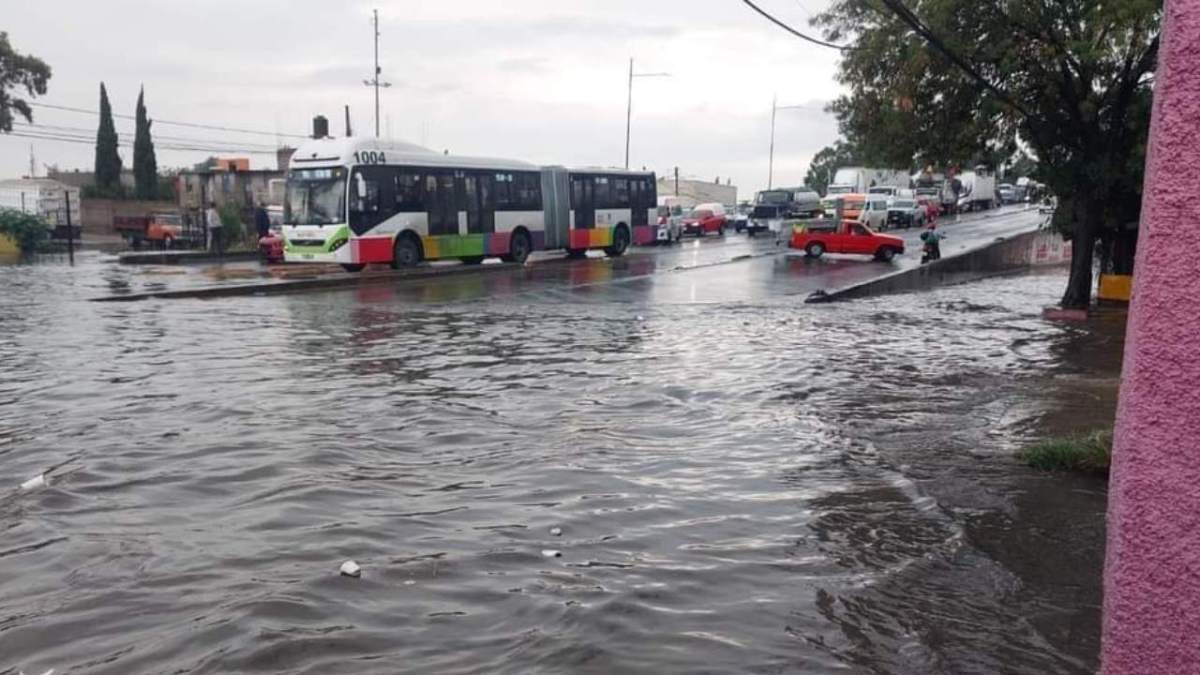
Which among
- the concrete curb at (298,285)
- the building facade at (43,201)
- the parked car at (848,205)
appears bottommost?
the concrete curb at (298,285)

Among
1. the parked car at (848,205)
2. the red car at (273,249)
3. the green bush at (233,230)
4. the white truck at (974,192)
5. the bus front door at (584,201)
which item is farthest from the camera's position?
the white truck at (974,192)

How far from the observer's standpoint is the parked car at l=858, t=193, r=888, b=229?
51625 mm

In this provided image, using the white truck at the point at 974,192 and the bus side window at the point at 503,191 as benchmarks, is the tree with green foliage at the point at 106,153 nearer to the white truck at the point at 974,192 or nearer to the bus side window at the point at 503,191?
the bus side window at the point at 503,191

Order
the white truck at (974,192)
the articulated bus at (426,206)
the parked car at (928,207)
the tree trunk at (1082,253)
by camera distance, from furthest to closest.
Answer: the white truck at (974,192) → the parked car at (928,207) → the articulated bus at (426,206) → the tree trunk at (1082,253)

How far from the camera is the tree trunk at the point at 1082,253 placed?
64.7 feet

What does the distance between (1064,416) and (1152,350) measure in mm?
7897

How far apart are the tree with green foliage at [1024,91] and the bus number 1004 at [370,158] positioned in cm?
1239

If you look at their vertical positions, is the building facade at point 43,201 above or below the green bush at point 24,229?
above

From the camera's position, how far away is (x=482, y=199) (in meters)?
32.0

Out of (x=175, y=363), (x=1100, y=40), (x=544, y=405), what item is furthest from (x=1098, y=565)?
(x=1100, y=40)

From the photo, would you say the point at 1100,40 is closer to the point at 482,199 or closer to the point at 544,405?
the point at 544,405

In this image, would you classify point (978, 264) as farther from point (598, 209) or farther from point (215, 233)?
point (215, 233)

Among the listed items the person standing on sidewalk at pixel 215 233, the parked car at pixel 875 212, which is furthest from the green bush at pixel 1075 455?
the parked car at pixel 875 212

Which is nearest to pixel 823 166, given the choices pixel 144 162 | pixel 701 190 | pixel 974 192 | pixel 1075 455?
pixel 701 190
